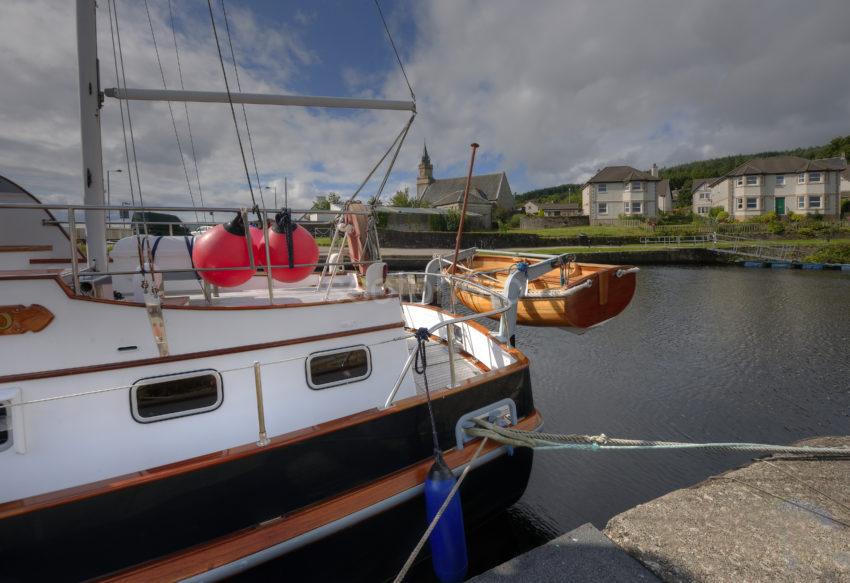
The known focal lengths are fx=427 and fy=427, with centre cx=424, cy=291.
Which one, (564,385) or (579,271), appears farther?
(564,385)

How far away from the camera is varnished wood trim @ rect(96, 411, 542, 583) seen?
9.93 ft

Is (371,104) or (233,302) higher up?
(371,104)

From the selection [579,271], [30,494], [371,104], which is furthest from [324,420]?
[579,271]

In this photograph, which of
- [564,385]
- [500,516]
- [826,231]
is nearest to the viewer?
[500,516]

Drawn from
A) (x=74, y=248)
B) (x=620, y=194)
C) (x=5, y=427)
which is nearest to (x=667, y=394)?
(x=74, y=248)

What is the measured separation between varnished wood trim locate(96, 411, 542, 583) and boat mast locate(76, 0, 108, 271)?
2596 mm

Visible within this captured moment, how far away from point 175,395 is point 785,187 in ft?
227

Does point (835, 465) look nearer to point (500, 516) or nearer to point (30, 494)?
point (500, 516)

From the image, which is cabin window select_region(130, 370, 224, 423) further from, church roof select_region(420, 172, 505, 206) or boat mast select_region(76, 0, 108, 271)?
church roof select_region(420, 172, 505, 206)

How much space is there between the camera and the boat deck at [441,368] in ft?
17.3

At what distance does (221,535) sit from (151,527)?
1.60 feet

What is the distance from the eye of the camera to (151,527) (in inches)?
120

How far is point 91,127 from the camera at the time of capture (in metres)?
4.00

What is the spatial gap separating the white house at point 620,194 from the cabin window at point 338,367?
57.7 m
